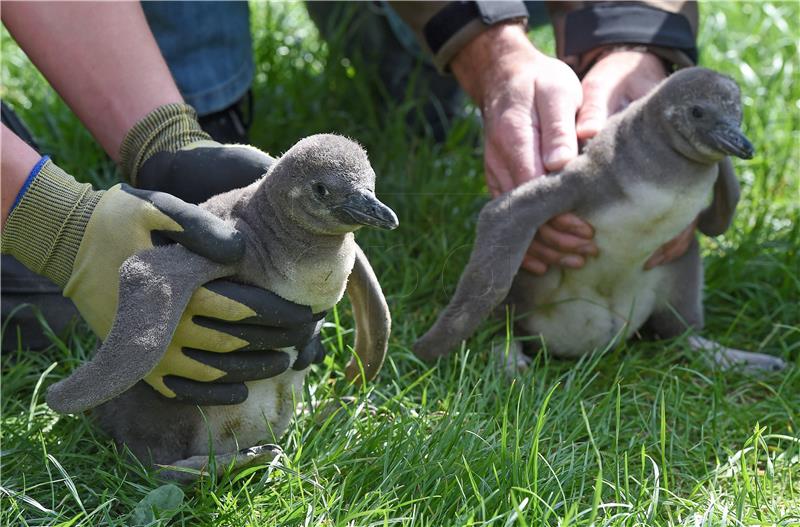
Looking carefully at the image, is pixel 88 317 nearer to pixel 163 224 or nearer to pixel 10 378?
pixel 163 224

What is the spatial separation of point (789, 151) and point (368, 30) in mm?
1915

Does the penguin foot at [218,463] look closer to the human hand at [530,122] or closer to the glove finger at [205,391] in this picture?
the glove finger at [205,391]

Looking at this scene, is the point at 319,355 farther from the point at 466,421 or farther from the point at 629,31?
the point at 629,31

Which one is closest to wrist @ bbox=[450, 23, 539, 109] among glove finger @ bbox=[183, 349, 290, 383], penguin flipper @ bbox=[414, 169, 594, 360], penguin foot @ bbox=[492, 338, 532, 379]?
penguin flipper @ bbox=[414, 169, 594, 360]

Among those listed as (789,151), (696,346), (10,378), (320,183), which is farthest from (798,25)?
(10,378)

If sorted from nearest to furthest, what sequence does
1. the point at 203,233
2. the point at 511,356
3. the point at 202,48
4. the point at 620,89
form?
the point at 203,233 → the point at 511,356 → the point at 620,89 → the point at 202,48

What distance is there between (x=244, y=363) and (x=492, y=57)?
1.54 metres

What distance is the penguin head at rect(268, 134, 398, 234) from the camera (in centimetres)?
209

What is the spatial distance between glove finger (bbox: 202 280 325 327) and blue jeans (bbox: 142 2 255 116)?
1.59m

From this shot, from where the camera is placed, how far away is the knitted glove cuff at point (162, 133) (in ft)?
8.89

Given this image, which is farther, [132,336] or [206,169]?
[206,169]

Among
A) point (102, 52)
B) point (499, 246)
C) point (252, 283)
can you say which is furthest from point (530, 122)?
point (102, 52)

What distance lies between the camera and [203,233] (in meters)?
2.12

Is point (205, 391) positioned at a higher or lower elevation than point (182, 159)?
lower
